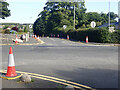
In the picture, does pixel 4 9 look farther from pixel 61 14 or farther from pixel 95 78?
pixel 95 78

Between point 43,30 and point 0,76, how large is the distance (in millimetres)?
73763

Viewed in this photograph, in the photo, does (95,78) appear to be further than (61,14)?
No

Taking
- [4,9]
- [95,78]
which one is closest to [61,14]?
[4,9]

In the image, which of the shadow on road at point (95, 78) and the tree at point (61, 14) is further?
the tree at point (61, 14)

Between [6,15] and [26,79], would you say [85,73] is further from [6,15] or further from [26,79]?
[6,15]

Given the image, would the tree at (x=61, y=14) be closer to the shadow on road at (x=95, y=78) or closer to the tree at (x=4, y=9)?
the tree at (x=4, y=9)

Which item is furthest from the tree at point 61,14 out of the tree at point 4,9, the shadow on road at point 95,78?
the shadow on road at point 95,78

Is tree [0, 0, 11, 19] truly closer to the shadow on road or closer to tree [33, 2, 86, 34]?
tree [33, 2, 86, 34]

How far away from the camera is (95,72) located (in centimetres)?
743

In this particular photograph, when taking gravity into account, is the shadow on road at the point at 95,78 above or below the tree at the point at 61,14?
below

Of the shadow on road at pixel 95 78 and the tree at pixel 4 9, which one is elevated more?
the tree at pixel 4 9

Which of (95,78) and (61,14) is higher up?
(61,14)

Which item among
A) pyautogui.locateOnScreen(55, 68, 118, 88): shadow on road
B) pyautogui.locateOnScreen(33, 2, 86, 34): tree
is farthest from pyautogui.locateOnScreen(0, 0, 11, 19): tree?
pyautogui.locateOnScreen(55, 68, 118, 88): shadow on road

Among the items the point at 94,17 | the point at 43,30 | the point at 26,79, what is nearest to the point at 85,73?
the point at 26,79
